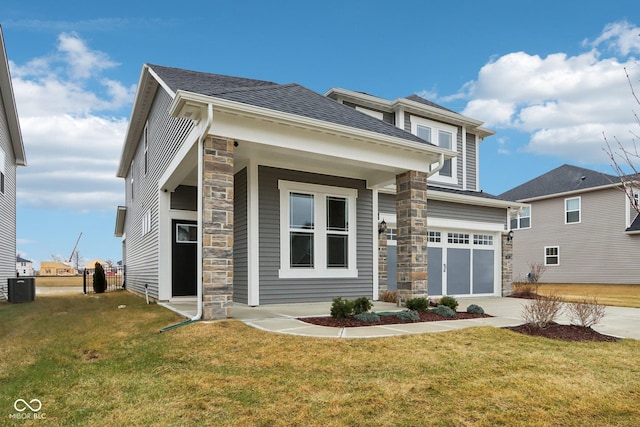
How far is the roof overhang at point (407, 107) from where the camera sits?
13530 mm

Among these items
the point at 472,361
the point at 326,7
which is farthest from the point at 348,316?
the point at 326,7

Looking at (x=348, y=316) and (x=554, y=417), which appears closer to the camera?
(x=554, y=417)

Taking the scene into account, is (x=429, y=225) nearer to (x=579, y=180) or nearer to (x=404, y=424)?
(x=404, y=424)

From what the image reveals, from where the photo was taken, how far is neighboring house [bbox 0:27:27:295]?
1463cm

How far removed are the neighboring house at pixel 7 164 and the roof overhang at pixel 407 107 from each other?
404 inches

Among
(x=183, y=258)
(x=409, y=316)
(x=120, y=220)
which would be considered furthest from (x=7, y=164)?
(x=409, y=316)

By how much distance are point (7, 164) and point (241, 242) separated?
40.4 feet

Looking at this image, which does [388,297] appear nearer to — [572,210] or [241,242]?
[241,242]

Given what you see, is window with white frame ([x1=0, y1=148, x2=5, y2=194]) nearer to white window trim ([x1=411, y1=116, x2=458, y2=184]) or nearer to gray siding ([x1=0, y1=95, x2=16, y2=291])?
gray siding ([x1=0, y1=95, x2=16, y2=291])

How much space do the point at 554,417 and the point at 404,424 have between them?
122cm

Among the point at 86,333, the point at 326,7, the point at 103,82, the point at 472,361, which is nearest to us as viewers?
the point at 472,361

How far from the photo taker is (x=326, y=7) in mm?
12641

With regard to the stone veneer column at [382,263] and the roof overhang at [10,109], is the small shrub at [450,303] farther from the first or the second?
the roof overhang at [10,109]

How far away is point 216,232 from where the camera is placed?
6.88m
